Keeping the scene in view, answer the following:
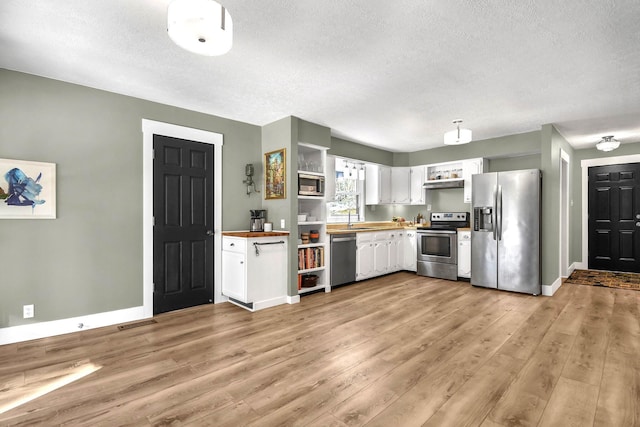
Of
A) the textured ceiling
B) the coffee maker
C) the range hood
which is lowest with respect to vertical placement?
the coffee maker

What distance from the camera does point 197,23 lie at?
1.76 m

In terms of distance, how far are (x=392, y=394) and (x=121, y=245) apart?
3138mm

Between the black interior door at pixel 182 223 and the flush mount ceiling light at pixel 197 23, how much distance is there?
226 centimetres

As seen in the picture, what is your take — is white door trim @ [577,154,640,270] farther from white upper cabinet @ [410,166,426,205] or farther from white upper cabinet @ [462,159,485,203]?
white upper cabinet @ [410,166,426,205]

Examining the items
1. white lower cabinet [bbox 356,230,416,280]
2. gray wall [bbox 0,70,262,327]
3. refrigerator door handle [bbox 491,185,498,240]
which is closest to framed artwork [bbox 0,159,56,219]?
gray wall [bbox 0,70,262,327]

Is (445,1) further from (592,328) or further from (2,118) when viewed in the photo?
(2,118)

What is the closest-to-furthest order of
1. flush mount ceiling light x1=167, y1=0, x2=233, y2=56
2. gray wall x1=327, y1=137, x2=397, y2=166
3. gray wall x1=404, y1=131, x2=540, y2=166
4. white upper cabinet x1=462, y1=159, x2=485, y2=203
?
1. flush mount ceiling light x1=167, y1=0, x2=233, y2=56
2. gray wall x1=404, y1=131, x2=540, y2=166
3. gray wall x1=327, y1=137, x2=397, y2=166
4. white upper cabinet x1=462, y1=159, x2=485, y2=203

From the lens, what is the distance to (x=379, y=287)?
5.19m

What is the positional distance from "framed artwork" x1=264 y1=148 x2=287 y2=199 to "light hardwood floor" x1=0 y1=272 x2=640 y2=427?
5.28 ft

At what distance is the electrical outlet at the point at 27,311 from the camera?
3.00 m

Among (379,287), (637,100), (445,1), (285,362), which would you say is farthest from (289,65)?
(637,100)

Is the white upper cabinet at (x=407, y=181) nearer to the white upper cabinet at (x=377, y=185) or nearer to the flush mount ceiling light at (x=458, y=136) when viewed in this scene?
the white upper cabinet at (x=377, y=185)

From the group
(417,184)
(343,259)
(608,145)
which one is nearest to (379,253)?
(343,259)

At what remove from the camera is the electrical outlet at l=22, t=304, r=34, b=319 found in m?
3.00
